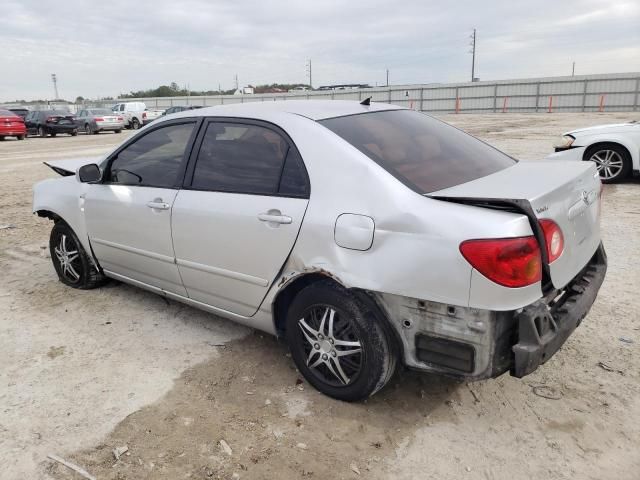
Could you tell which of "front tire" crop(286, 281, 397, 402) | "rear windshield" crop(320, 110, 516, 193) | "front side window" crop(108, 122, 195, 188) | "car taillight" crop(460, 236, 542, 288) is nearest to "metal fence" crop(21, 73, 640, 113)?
"front side window" crop(108, 122, 195, 188)

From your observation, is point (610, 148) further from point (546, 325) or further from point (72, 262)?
point (72, 262)

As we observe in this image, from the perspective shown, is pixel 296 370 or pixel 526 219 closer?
pixel 526 219

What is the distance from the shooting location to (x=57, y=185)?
455cm

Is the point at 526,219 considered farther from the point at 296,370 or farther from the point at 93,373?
the point at 93,373

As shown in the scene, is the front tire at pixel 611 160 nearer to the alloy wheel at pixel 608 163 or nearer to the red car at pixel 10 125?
the alloy wheel at pixel 608 163

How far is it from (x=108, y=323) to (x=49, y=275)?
159 cm

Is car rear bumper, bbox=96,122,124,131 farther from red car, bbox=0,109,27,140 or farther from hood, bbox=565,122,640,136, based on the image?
hood, bbox=565,122,640,136

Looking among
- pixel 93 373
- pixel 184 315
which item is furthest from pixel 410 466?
pixel 184 315

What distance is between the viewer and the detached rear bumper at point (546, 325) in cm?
230

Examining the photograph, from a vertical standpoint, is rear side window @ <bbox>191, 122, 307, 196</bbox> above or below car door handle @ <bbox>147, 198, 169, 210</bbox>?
above

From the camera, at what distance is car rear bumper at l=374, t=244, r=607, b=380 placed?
Result: 7.53 ft

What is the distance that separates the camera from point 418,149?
3012 millimetres

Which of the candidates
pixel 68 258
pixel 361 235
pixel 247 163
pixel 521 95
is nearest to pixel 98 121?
pixel 68 258

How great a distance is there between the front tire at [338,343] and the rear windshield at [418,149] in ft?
2.29
